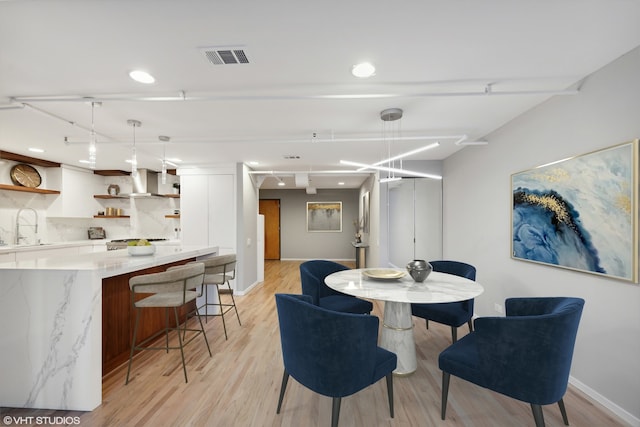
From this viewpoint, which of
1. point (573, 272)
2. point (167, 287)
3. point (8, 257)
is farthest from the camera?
point (8, 257)

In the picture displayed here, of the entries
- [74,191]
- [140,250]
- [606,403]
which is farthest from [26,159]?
[606,403]

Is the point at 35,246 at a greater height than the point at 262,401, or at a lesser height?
greater

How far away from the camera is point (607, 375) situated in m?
1.97

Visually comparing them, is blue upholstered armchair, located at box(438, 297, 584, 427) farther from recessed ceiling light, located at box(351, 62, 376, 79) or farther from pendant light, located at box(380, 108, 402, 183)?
pendant light, located at box(380, 108, 402, 183)

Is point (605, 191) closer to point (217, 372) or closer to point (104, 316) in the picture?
point (217, 372)

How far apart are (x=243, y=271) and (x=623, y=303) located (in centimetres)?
470

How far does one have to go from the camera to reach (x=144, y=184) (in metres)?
5.74

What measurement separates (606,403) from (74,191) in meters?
7.97

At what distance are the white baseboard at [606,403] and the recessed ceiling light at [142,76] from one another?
3999 mm

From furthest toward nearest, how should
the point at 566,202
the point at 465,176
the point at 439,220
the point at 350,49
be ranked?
the point at 439,220 → the point at 465,176 → the point at 566,202 → the point at 350,49

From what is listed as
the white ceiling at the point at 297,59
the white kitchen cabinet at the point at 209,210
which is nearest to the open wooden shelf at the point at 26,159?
the white ceiling at the point at 297,59

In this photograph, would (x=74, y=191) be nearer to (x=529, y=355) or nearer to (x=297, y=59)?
(x=297, y=59)

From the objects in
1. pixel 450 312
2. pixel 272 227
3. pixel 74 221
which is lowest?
pixel 450 312

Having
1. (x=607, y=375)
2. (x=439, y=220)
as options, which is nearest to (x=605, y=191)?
(x=607, y=375)
